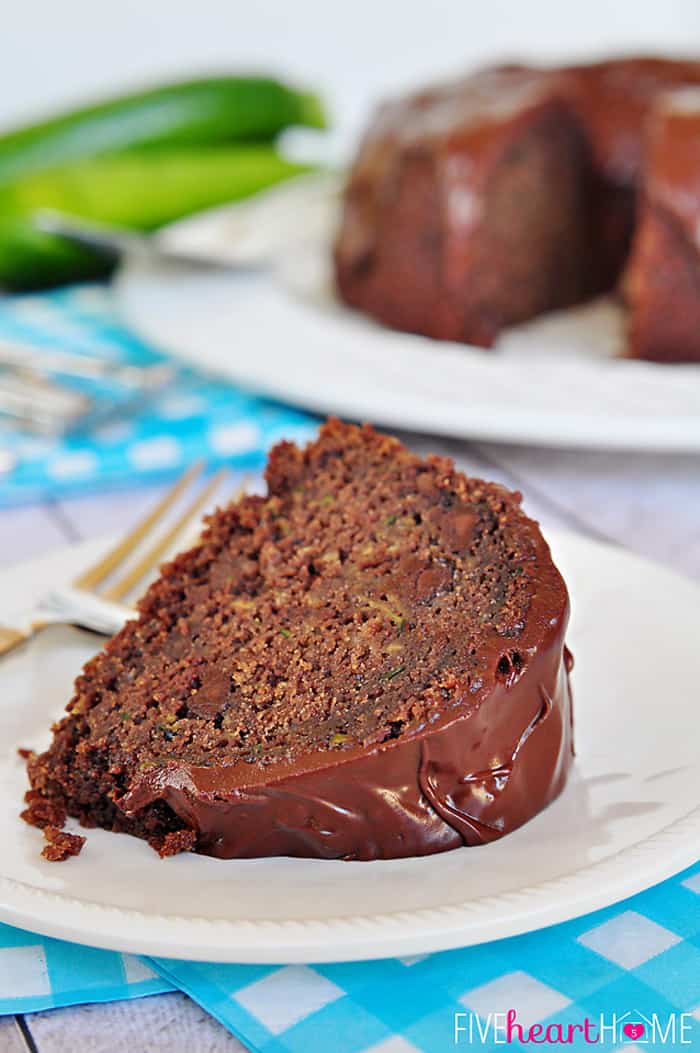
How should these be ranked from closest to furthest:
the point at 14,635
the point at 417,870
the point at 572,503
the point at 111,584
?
1. the point at 417,870
2. the point at 14,635
3. the point at 111,584
4. the point at 572,503

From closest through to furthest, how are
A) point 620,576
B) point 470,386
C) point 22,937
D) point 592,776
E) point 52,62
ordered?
point 22,937 → point 592,776 → point 620,576 → point 470,386 → point 52,62

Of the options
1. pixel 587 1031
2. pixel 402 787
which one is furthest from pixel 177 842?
pixel 587 1031

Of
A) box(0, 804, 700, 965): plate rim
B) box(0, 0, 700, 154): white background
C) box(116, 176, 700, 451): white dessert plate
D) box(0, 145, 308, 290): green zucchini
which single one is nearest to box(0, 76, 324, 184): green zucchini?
box(0, 145, 308, 290): green zucchini

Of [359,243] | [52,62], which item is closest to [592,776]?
[359,243]

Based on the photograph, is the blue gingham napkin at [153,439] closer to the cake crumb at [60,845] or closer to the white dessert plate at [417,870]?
the white dessert plate at [417,870]

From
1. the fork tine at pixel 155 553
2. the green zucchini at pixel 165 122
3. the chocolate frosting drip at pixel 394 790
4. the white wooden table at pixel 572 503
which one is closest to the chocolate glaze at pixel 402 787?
the chocolate frosting drip at pixel 394 790

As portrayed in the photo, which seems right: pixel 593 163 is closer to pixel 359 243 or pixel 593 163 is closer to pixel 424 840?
pixel 359 243

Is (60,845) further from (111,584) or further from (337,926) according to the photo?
(111,584)
